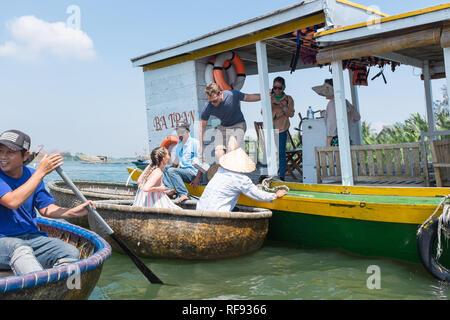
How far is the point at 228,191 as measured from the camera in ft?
18.3

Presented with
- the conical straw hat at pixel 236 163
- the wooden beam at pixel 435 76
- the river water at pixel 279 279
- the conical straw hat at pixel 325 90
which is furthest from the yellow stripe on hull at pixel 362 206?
the wooden beam at pixel 435 76

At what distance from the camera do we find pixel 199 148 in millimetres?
7082

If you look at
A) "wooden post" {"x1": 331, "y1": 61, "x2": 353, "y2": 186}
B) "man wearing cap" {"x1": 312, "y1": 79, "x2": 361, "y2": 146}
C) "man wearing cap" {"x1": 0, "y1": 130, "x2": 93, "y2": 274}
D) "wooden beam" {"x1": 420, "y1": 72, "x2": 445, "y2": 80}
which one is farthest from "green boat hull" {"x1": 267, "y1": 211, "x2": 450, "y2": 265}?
"wooden beam" {"x1": 420, "y1": 72, "x2": 445, "y2": 80}

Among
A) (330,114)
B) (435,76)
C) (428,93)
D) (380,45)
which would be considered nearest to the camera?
(380,45)

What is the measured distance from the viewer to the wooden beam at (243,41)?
5957 millimetres

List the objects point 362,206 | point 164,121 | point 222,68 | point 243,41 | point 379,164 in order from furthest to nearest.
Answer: point 164,121 < point 222,68 < point 243,41 < point 379,164 < point 362,206

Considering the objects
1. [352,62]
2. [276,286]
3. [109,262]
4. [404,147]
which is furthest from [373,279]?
[352,62]

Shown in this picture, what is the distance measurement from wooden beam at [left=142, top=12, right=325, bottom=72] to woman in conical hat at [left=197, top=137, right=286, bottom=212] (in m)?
A: 2.07

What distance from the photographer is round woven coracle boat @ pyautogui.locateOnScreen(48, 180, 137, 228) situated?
7.64 m

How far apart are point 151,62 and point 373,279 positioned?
5726 mm

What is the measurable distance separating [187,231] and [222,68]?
3410 mm

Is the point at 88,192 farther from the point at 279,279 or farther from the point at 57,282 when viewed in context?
the point at 57,282

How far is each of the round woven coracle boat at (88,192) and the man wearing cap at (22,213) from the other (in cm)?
388

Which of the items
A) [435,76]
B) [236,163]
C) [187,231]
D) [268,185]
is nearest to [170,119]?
[268,185]
